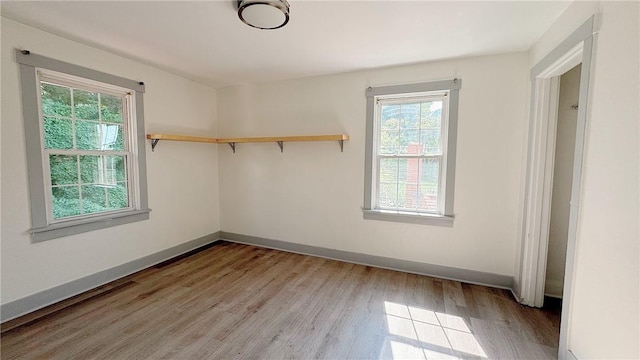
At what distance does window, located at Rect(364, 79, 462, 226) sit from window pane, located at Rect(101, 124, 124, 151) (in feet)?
9.62

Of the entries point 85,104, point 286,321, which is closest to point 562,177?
point 286,321

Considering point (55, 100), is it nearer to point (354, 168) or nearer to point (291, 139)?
point (291, 139)

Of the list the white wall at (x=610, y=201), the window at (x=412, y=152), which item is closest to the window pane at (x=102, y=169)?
the window at (x=412, y=152)

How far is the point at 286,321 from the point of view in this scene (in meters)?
2.20

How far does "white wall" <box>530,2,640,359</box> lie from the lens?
3.99ft

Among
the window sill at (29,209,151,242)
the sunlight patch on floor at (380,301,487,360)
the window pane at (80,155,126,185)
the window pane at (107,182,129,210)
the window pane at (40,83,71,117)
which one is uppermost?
the window pane at (40,83,71,117)

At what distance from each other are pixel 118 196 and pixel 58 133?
33.5 inches

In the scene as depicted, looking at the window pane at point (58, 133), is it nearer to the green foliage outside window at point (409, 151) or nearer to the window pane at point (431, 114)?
the green foliage outside window at point (409, 151)

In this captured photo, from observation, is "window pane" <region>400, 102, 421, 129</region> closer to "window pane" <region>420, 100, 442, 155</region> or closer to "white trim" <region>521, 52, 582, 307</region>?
"window pane" <region>420, 100, 442, 155</region>

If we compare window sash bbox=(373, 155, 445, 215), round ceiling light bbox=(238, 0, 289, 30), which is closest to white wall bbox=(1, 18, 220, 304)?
round ceiling light bbox=(238, 0, 289, 30)

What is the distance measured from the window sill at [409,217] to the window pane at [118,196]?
2899 millimetres

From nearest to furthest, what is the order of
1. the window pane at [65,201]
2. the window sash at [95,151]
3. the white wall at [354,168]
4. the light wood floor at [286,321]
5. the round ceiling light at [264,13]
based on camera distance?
the round ceiling light at [264,13]
the light wood floor at [286,321]
the window sash at [95,151]
the window pane at [65,201]
the white wall at [354,168]

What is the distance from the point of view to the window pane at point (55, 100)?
2.36 meters

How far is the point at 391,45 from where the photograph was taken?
247 centimetres
